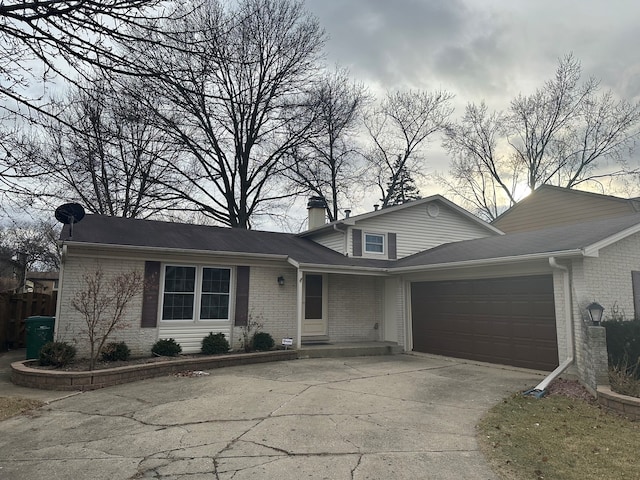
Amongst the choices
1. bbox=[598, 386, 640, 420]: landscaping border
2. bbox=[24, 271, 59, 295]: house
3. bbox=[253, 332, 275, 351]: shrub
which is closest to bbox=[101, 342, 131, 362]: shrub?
bbox=[253, 332, 275, 351]: shrub

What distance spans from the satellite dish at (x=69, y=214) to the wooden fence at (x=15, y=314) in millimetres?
4708

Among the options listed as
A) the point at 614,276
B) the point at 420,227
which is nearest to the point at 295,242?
the point at 420,227

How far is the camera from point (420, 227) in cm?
1564

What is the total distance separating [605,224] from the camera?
9.98 m

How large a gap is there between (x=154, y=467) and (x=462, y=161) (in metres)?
30.4

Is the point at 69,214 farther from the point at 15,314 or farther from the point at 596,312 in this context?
the point at 596,312

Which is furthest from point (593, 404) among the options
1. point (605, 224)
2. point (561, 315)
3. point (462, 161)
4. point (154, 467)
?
point (462, 161)

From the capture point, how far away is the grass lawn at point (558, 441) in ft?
13.5

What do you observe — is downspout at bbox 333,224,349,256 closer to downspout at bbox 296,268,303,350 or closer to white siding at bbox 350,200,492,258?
Answer: white siding at bbox 350,200,492,258

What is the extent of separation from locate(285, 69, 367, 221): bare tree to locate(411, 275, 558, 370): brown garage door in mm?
13548

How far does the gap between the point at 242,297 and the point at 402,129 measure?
810 inches

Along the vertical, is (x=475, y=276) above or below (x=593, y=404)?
above

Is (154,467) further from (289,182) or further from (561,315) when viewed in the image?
(289,182)

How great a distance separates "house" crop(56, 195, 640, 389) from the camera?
8.66 metres
